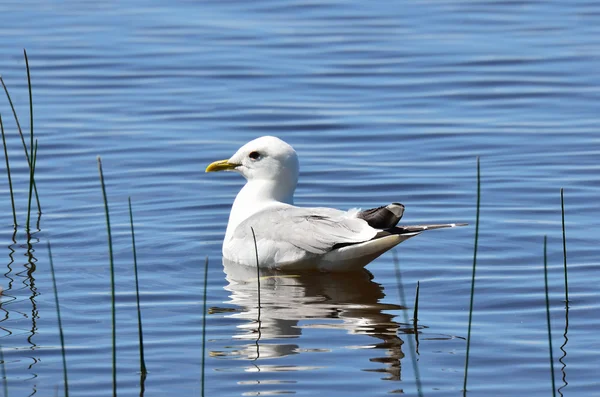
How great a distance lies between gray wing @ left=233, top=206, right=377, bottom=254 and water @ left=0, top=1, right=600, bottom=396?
29cm

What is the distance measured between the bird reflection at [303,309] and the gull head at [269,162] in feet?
2.71

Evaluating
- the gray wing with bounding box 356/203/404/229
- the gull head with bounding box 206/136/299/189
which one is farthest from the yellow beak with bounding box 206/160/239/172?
the gray wing with bounding box 356/203/404/229

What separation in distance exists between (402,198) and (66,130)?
3934 mm

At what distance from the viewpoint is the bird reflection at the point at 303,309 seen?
6.87 m

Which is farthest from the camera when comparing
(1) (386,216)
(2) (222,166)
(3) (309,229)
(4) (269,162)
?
(2) (222,166)

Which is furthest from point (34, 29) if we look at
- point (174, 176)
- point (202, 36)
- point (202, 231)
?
point (202, 231)

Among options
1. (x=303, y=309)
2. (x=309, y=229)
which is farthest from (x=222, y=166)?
(x=303, y=309)

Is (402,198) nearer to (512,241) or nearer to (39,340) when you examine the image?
(512,241)

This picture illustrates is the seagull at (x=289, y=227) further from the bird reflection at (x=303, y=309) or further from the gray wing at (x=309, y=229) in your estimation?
the bird reflection at (x=303, y=309)

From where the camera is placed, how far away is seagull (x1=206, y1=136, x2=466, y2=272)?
8.09m

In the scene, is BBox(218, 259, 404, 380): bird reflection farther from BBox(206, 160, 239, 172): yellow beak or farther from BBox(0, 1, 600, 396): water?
BBox(206, 160, 239, 172): yellow beak

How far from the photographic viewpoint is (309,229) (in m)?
8.39

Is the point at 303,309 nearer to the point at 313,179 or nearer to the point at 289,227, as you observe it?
the point at 289,227

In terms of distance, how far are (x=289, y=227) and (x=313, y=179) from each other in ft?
8.82
